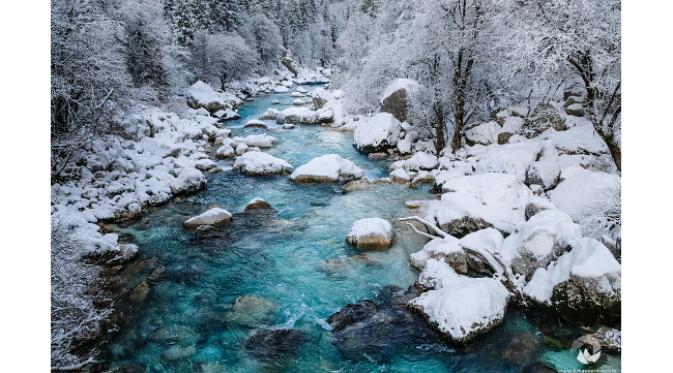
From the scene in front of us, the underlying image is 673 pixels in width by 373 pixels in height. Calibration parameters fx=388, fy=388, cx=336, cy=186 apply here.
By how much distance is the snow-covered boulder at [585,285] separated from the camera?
552cm

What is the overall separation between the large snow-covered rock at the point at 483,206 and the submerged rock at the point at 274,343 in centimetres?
438

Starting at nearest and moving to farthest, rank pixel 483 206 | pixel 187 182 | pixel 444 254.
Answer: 1. pixel 444 254
2. pixel 483 206
3. pixel 187 182

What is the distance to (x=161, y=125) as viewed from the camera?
1752 centimetres

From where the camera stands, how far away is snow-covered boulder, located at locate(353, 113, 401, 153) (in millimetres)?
16094

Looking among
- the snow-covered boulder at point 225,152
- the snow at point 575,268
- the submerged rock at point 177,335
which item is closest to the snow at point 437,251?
the snow at point 575,268

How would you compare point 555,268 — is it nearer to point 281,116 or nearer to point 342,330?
point 342,330

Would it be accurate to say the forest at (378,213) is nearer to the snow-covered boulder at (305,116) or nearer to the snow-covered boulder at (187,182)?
the snow-covered boulder at (187,182)

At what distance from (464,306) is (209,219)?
21.5 feet

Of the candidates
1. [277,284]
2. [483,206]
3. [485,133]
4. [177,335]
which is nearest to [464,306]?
[277,284]

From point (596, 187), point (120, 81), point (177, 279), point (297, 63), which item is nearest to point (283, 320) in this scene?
point (177, 279)

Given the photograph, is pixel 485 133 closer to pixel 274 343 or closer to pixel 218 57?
pixel 274 343

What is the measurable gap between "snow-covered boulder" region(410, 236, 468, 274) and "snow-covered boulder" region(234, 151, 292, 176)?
7047 millimetres

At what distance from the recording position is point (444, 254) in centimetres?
755
